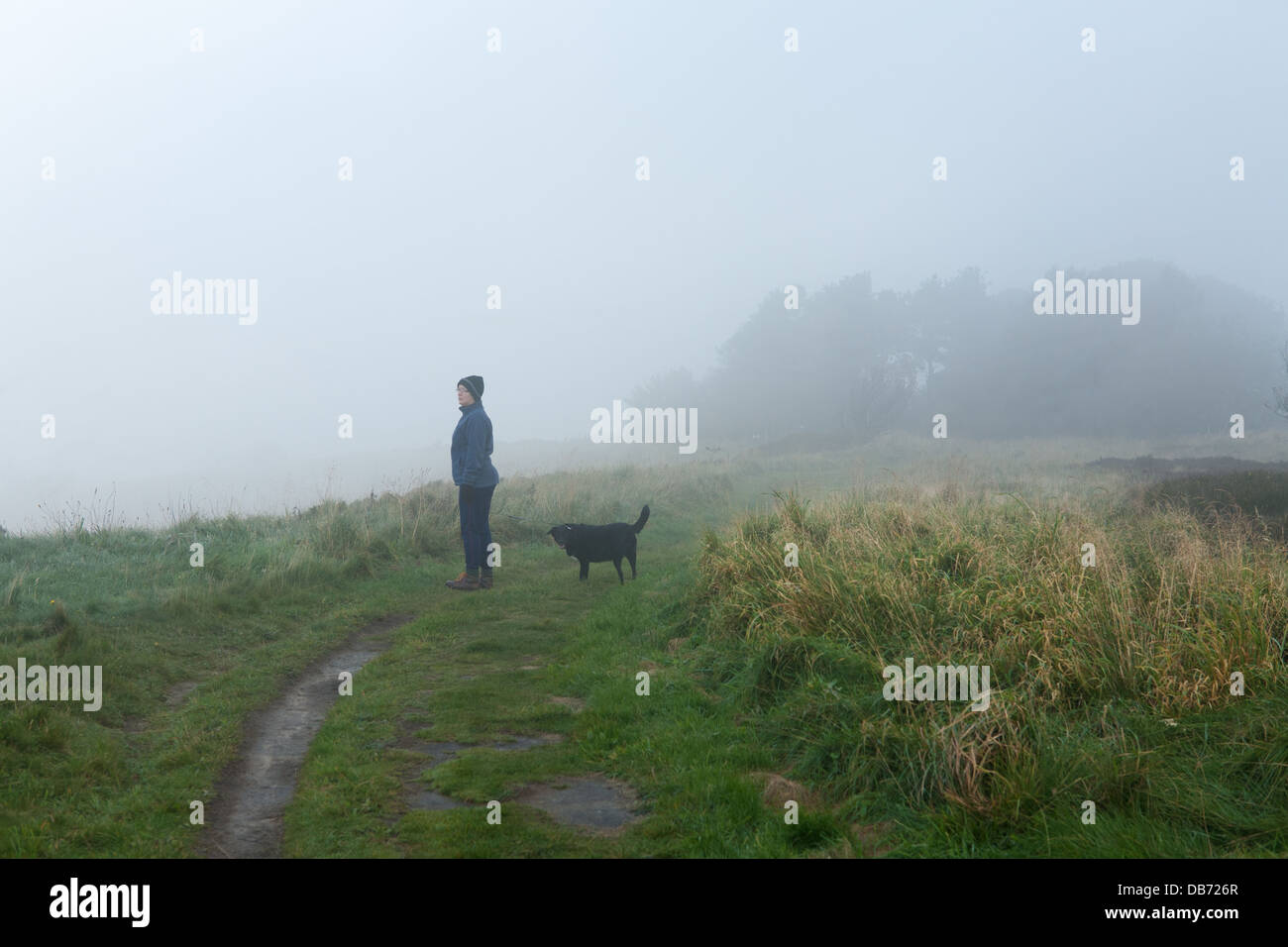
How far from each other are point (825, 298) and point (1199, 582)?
71.0 meters

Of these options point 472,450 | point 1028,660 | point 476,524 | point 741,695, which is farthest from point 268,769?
point 472,450

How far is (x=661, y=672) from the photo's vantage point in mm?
7715

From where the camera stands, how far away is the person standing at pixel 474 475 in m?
12.3

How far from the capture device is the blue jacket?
1233 centimetres

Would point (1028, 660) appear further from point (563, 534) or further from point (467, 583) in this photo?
point (467, 583)

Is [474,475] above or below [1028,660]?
above

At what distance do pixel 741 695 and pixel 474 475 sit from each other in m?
6.63

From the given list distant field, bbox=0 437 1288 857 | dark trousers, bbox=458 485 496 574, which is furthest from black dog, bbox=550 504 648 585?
dark trousers, bbox=458 485 496 574

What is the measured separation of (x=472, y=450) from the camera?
1234 centimetres

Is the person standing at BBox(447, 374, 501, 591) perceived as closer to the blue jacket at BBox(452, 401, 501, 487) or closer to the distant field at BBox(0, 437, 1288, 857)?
the blue jacket at BBox(452, 401, 501, 487)
